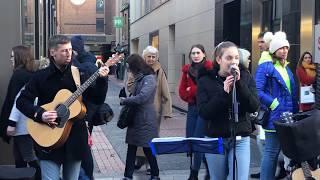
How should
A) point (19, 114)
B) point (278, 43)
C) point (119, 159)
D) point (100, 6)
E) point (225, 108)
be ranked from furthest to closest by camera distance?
point (100, 6)
point (119, 159)
point (19, 114)
point (278, 43)
point (225, 108)

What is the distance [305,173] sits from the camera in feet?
14.2

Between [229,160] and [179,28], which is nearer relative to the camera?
[229,160]

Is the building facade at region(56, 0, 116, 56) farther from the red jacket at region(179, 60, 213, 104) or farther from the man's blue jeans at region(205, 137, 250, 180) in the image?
the man's blue jeans at region(205, 137, 250, 180)

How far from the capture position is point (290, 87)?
598 centimetres

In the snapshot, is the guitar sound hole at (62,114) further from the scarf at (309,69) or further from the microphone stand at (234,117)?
the scarf at (309,69)

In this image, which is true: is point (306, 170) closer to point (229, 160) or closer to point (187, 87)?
point (229, 160)

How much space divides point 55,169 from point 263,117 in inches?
96.9

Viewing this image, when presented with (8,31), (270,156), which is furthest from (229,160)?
(8,31)

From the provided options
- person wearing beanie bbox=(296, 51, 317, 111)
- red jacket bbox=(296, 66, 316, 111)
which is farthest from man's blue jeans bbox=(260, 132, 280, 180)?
red jacket bbox=(296, 66, 316, 111)

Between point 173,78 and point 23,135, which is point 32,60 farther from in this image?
point 173,78

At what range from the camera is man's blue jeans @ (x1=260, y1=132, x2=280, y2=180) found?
5.93 m

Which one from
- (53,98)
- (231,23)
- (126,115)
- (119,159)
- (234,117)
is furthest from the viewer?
(231,23)

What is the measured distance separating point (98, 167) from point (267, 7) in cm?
690

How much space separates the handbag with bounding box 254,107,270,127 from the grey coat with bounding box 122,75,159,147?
1.58 metres
